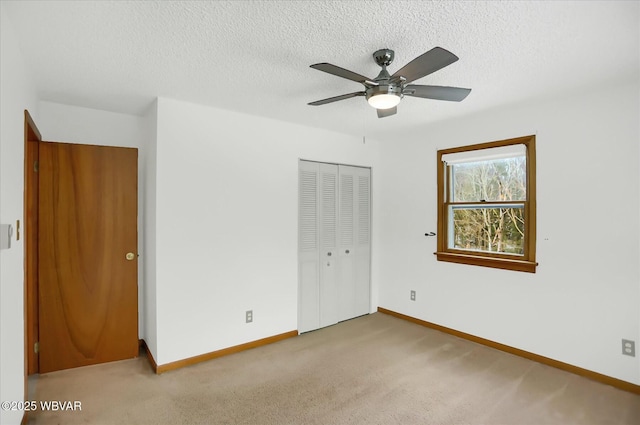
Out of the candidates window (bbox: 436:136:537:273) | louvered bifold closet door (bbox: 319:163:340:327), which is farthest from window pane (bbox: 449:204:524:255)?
louvered bifold closet door (bbox: 319:163:340:327)

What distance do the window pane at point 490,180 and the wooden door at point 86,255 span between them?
3.50m

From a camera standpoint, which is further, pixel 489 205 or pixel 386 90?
pixel 489 205

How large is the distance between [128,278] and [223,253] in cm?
92

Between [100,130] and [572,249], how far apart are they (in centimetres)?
459

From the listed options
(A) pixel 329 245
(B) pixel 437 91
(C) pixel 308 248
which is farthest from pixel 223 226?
(B) pixel 437 91

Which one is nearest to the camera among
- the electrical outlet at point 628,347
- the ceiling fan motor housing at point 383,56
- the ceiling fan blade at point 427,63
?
the ceiling fan blade at point 427,63

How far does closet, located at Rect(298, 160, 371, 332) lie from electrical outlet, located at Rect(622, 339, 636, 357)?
261 cm

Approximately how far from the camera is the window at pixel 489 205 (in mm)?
3168

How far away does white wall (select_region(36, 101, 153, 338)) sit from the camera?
3012 mm

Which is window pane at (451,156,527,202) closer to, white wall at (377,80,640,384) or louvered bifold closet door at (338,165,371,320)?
white wall at (377,80,640,384)

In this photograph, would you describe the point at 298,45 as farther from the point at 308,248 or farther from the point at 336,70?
the point at 308,248

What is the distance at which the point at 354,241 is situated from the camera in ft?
14.3

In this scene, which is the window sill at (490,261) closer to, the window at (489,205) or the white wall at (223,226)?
the window at (489,205)

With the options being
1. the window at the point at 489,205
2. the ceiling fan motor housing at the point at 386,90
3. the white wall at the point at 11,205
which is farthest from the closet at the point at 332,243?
the white wall at the point at 11,205
